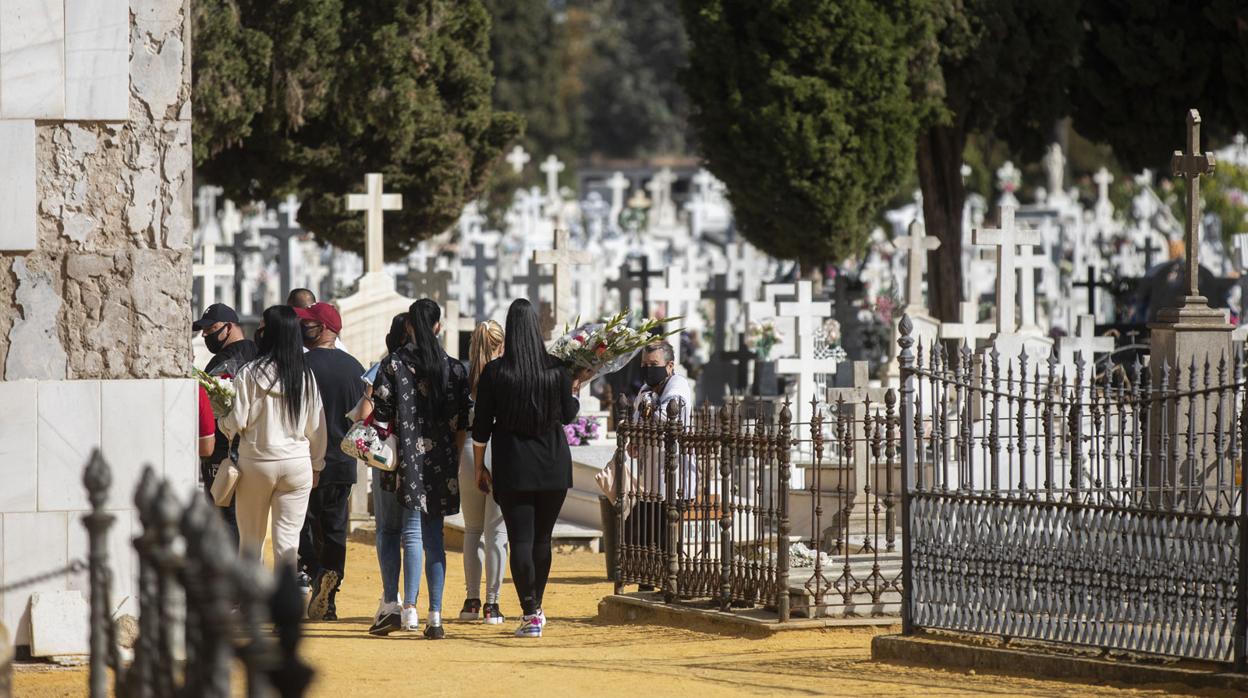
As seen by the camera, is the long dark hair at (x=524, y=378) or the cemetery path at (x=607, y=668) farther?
the long dark hair at (x=524, y=378)

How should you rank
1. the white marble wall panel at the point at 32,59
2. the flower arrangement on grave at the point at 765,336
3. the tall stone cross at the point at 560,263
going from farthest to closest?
the flower arrangement on grave at the point at 765,336, the tall stone cross at the point at 560,263, the white marble wall panel at the point at 32,59

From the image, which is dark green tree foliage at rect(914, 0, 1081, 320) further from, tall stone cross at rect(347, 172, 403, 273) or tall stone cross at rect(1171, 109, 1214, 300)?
tall stone cross at rect(1171, 109, 1214, 300)

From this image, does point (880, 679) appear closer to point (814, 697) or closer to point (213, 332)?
point (814, 697)

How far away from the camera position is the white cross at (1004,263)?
17781 mm

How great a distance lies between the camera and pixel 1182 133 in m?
24.3

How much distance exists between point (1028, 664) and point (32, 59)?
16.8 ft

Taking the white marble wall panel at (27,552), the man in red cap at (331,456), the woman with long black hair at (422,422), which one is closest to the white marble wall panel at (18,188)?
the white marble wall panel at (27,552)

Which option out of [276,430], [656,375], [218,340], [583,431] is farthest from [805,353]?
[276,430]

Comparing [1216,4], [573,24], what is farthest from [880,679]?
[573,24]

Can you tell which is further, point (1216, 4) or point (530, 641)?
point (1216, 4)

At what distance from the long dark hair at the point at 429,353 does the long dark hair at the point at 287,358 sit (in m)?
0.58

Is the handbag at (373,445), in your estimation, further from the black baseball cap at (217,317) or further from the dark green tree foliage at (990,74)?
the dark green tree foliage at (990,74)

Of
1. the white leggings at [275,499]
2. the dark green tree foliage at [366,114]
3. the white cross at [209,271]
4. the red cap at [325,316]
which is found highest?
the dark green tree foliage at [366,114]

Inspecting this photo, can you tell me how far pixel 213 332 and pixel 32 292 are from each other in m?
2.61
